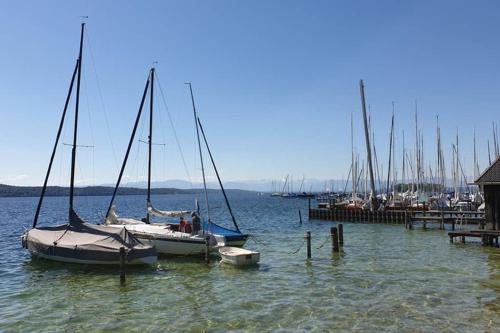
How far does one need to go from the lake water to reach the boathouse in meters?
2.28

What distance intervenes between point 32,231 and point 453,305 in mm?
25859

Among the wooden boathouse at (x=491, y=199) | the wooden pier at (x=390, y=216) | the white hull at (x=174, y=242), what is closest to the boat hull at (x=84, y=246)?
the white hull at (x=174, y=242)

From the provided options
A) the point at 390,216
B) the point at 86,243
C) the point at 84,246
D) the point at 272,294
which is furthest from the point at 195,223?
the point at 390,216

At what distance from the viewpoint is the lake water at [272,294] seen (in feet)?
48.6

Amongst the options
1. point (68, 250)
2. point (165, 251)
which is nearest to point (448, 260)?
point (165, 251)

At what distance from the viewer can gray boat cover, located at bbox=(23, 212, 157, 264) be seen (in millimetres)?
24078

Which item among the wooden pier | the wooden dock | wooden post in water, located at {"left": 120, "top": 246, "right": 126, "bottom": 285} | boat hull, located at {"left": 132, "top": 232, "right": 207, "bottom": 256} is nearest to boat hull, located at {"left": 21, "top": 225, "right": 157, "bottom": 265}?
wooden post in water, located at {"left": 120, "top": 246, "right": 126, "bottom": 285}

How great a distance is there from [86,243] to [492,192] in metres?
26.4

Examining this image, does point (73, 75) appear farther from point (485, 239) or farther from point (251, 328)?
point (485, 239)

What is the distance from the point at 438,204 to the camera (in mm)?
62000

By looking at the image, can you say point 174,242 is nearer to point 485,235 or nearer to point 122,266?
point 122,266

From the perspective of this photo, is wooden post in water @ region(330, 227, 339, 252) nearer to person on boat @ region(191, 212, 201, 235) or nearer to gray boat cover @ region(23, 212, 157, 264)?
person on boat @ region(191, 212, 201, 235)

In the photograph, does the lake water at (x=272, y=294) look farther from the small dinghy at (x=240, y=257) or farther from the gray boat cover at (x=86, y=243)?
the gray boat cover at (x=86, y=243)

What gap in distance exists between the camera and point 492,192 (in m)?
29.4
